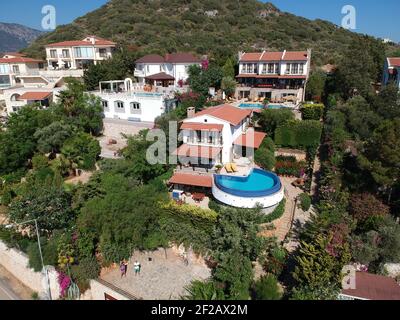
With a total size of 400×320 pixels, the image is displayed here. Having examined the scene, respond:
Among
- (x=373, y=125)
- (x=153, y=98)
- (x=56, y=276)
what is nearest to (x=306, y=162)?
(x=373, y=125)

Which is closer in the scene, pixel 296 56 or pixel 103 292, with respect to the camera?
pixel 103 292

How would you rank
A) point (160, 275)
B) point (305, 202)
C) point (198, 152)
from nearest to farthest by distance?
point (160, 275) < point (305, 202) < point (198, 152)

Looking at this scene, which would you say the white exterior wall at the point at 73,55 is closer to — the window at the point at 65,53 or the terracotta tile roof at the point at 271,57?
the window at the point at 65,53

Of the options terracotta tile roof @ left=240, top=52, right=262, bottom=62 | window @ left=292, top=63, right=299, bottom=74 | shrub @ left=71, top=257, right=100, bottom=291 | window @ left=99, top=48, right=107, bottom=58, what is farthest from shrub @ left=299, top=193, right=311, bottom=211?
window @ left=99, top=48, right=107, bottom=58

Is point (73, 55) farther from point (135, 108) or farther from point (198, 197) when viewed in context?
point (198, 197)

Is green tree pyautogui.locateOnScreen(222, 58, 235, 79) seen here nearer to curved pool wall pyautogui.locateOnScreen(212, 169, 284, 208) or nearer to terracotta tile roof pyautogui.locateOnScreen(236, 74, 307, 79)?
terracotta tile roof pyautogui.locateOnScreen(236, 74, 307, 79)

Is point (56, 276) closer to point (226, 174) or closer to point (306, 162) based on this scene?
point (226, 174)

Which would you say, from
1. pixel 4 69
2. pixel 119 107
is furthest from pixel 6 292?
pixel 4 69
